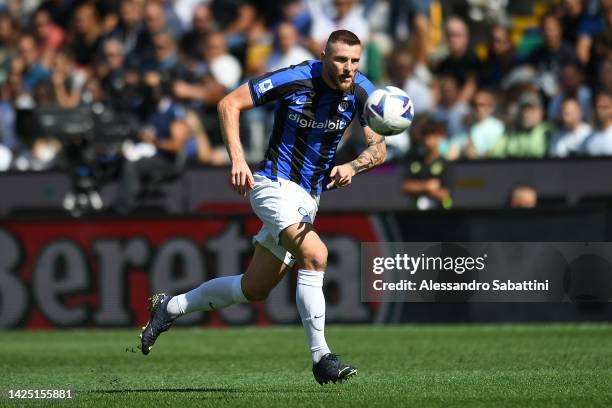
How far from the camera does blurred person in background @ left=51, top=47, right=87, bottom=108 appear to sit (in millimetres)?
19116

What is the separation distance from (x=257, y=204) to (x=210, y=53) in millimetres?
10151

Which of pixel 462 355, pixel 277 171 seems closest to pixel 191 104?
pixel 462 355

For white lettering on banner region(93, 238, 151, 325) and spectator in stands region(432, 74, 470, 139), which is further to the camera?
spectator in stands region(432, 74, 470, 139)

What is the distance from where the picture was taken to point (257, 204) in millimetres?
8742

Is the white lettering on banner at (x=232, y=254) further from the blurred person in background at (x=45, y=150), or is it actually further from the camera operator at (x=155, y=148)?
the blurred person in background at (x=45, y=150)

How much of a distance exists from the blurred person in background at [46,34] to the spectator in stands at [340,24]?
5018mm

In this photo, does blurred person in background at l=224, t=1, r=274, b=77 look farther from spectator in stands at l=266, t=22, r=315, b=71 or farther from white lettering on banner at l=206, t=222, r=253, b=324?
white lettering on banner at l=206, t=222, r=253, b=324

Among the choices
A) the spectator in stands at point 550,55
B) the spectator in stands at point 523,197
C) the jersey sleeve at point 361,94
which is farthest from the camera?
the spectator in stands at point 550,55

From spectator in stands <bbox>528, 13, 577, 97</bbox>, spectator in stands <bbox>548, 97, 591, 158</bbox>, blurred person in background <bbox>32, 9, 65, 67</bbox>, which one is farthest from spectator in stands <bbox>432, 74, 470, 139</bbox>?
blurred person in background <bbox>32, 9, 65, 67</bbox>

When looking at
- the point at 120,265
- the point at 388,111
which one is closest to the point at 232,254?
the point at 120,265

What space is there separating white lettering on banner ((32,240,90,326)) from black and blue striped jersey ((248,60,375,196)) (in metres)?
6.87

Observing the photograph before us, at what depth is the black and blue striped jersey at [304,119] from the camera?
8.70m

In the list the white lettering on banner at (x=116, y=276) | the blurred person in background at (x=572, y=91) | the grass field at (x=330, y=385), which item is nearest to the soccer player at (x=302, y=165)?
the grass field at (x=330, y=385)

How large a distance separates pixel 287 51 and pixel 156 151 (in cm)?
234
